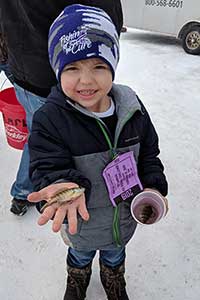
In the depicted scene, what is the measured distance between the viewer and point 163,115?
3.27m

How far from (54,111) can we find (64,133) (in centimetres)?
7

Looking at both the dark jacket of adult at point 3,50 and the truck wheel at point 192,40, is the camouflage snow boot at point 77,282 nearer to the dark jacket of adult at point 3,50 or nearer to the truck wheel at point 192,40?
the dark jacket of adult at point 3,50

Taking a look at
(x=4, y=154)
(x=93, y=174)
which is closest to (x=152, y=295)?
(x=93, y=174)

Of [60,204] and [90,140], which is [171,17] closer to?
[90,140]

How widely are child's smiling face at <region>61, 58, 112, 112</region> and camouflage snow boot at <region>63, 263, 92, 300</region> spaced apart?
70 cm

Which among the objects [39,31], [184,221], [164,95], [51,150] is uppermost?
[39,31]

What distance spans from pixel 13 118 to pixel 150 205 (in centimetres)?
117

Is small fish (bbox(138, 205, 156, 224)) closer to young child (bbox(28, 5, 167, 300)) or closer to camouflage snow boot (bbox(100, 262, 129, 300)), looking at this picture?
young child (bbox(28, 5, 167, 300))

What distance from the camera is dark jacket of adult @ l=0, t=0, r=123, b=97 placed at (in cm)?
129

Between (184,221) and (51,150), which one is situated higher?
(51,150)

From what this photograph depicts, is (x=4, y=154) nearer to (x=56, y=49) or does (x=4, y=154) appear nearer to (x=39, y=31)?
(x=39, y=31)

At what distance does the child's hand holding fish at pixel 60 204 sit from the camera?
878mm

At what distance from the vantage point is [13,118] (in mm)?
2047

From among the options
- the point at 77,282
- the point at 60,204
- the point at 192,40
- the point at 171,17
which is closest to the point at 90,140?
the point at 60,204
